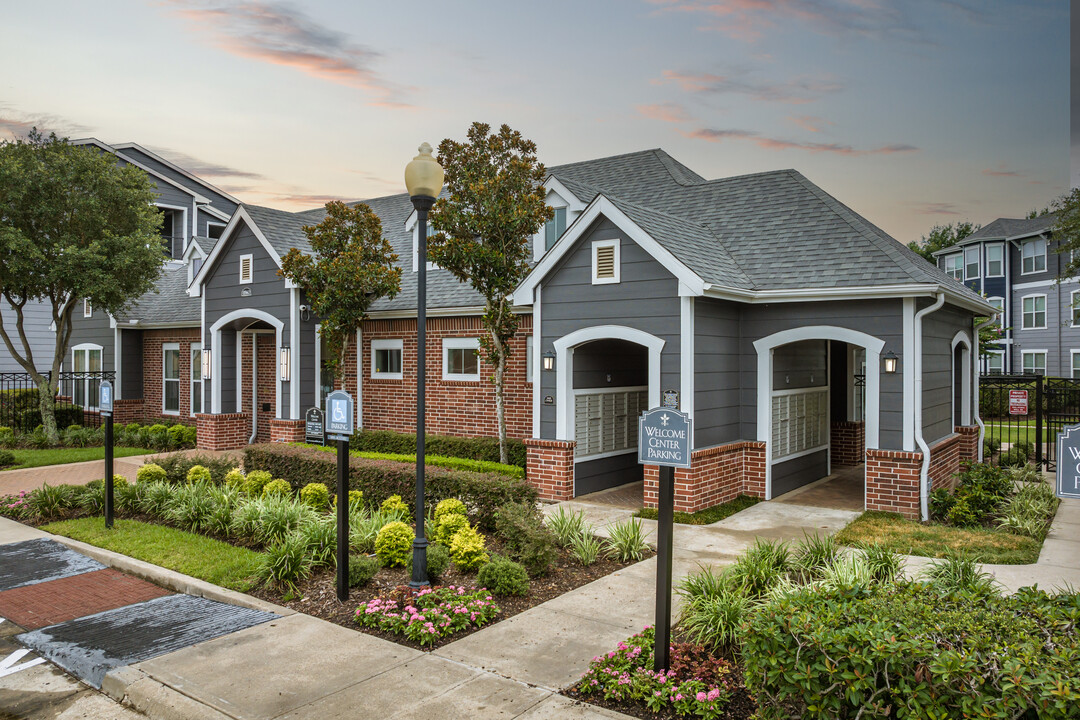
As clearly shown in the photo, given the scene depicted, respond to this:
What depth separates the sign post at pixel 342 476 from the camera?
7109 millimetres

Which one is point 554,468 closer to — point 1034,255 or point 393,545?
point 393,545

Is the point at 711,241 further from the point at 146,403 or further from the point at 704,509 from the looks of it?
the point at 146,403

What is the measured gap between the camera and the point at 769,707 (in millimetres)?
4477

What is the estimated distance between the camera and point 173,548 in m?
9.20

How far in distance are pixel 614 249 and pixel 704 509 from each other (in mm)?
4467

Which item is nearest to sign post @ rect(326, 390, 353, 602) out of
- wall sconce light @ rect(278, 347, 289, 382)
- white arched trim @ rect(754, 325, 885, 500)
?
white arched trim @ rect(754, 325, 885, 500)

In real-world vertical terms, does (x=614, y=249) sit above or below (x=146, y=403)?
above

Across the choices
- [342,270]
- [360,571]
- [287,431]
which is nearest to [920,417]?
[360,571]

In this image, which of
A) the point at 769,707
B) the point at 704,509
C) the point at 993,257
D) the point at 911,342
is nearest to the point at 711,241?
the point at 911,342

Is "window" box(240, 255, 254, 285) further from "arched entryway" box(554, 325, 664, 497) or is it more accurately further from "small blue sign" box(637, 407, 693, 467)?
"small blue sign" box(637, 407, 693, 467)

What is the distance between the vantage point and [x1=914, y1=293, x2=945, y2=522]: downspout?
10.9 meters

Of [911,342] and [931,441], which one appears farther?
[931,441]

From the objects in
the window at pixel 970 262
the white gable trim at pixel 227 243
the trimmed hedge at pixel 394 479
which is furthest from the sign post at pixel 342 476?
the window at pixel 970 262

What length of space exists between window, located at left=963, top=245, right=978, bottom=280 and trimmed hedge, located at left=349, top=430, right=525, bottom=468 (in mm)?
34411
